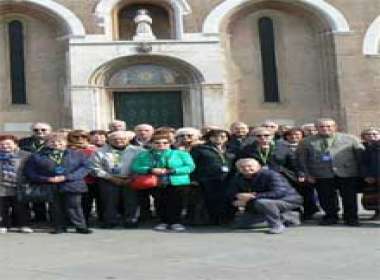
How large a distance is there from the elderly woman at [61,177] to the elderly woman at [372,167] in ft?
12.6

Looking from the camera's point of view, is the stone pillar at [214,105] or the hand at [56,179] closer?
the hand at [56,179]

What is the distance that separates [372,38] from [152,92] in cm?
610

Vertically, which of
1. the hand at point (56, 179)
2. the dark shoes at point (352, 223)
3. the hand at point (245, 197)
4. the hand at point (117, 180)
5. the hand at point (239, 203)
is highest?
the hand at point (56, 179)

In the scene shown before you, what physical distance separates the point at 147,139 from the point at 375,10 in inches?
440

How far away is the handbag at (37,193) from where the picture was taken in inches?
368

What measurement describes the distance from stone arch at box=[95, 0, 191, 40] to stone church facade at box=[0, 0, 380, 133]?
32 mm

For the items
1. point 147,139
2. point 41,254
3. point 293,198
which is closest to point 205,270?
point 41,254

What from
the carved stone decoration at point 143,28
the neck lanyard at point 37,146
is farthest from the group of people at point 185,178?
the carved stone decoration at point 143,28

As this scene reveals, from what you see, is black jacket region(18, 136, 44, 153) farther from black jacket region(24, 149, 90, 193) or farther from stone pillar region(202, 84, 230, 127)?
stone pillar region(202, 84, 230, 127)

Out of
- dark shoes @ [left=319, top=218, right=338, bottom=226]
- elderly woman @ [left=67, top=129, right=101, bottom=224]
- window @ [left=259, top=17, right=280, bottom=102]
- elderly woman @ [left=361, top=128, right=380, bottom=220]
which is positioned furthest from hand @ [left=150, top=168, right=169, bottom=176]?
window @ [left=259, top=17, right=280, bottom=102]

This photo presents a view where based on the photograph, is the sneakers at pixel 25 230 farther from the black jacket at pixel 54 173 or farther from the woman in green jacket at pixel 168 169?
the woman in green jacket at pixel 168 169

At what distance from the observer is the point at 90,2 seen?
60.4ft

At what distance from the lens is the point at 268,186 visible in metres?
9.43

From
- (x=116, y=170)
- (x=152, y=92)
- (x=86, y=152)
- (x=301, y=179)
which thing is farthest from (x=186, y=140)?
(x=152, y=92)
